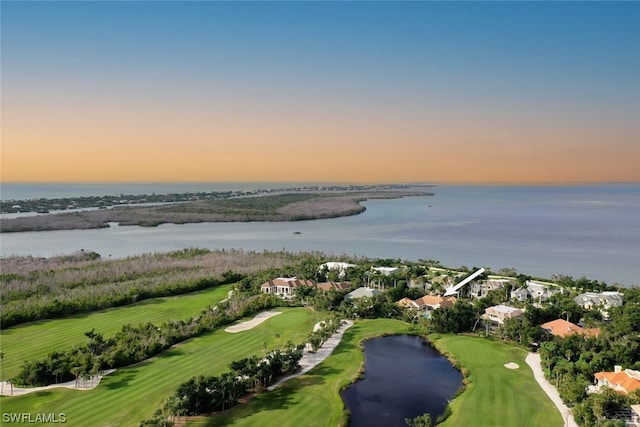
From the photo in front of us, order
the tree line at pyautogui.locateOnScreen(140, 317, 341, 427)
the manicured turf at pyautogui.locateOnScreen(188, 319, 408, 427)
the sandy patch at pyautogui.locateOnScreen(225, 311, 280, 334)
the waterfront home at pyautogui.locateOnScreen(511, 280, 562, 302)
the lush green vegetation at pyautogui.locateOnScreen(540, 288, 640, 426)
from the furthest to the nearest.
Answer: the waterfront home at pyautogui.locateOnScreen(511, 280, 562, 302) < the sandy patch at pyautogui.locateOnScreen(225, 311, 280, 334) < the manicured turf at pyautogui.locateOnScreen(188, 319, 408, 427) < the lush green vegetation at pyautogui.locateOnScreen(540, 288, 640, 426) < the tree line at pyautogui.locateOnScreen(140, 317, 341, 427)

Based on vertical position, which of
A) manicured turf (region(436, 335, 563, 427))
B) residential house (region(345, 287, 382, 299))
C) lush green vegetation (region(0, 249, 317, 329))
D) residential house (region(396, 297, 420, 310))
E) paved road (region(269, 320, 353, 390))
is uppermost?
lush green vegetation (region(0, 249, 317, 329))

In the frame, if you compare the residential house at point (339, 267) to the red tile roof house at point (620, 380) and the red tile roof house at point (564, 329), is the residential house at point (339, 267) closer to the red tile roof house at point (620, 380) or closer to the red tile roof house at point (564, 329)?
the red tile roof house at point (564, 329)

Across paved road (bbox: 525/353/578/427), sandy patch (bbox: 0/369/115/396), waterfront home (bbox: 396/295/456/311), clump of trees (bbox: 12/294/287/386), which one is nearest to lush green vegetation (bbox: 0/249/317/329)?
clump of trees (bbox: 12/294/287/386)

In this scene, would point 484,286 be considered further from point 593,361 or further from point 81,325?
point 81,325

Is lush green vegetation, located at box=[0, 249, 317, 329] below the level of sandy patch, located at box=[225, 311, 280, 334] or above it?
above

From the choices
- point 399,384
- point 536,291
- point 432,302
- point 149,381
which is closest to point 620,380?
point 399,384

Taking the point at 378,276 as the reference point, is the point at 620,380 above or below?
below

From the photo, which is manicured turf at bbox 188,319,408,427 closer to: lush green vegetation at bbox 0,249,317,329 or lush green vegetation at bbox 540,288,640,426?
lush green vegetation at bbox 540,288,640,426
